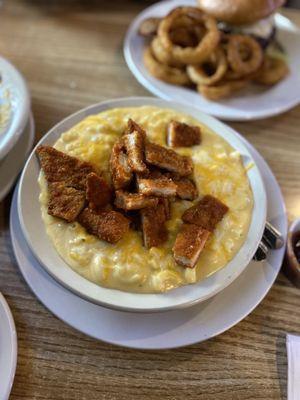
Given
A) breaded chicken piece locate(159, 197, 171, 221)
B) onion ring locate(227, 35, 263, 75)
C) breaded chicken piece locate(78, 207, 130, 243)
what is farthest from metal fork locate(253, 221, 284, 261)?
onion ring locate(227, 35, 263, 75)

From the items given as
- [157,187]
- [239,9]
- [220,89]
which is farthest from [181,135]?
[239,9]

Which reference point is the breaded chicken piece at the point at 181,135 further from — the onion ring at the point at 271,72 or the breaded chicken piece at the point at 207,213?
the onion ring at the point at 271,72

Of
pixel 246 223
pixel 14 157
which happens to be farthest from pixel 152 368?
pixel 14 157

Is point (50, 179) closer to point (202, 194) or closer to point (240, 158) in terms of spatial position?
point (202, 194)

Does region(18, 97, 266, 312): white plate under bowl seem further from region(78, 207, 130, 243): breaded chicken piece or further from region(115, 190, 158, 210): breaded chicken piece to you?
region(115, 190, 158, 210): breaded chicken piece

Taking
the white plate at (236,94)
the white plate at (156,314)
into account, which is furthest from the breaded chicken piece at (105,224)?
the white plate at (236,94)

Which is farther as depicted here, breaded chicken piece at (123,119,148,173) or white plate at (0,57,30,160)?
white plate at (0,57,30,160)
